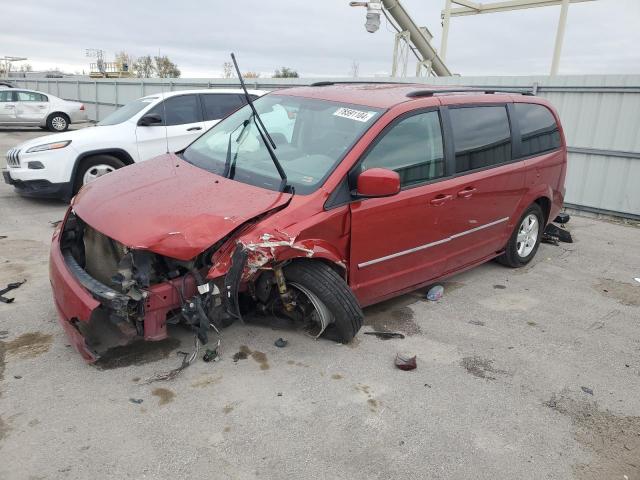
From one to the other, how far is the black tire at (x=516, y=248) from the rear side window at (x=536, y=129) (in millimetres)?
634

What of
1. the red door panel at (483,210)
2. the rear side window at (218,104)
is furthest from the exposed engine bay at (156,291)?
the rear side window at (218,104)

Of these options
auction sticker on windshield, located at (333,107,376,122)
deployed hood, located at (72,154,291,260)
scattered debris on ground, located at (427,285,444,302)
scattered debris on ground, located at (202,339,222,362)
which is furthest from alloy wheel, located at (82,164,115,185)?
scattered debris on ground, located at (427,285,444,302)

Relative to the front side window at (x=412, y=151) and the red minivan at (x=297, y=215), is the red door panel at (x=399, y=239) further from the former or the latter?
the front side window at (x=412, y=151)

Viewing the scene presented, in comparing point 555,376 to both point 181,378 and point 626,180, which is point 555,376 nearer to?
point 181,378

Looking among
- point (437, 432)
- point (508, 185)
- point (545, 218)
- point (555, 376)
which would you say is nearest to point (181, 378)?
point (437, 432)

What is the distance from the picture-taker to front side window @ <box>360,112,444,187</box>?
360 centimetres

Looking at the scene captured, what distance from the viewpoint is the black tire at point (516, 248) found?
204 inches

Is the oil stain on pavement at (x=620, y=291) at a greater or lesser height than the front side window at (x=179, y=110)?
lesser

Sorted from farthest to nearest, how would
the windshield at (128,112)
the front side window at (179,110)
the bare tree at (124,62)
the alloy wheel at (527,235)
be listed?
the bare tree at (124,62) → the front side window at (179,110) → the windshield at (128,112) → the alloy wheel at (527,235)

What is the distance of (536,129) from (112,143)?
19.0 feet

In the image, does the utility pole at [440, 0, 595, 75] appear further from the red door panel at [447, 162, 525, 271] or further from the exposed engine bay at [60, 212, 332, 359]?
the exposed engine bay at [60, 212, 332, 359]

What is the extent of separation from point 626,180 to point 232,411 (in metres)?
7.96

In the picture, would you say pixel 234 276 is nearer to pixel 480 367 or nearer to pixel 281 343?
pixel 281 343

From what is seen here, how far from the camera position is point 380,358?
3.43m
